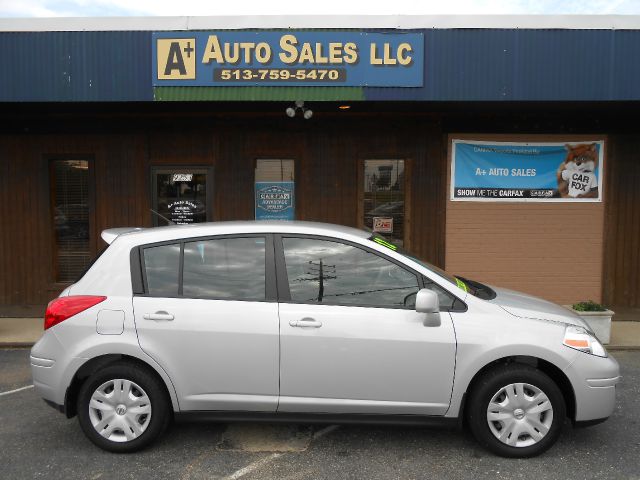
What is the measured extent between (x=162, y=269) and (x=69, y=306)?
0.71 m

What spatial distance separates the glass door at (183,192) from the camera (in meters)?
8.70

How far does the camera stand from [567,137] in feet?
27.9

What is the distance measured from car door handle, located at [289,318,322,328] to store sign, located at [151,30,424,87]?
411 centimetres

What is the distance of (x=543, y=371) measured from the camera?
3.86 meters

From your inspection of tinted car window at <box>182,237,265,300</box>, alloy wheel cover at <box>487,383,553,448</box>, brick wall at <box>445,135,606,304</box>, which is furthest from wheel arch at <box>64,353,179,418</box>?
brick wall at <box>445,135,606,304</box>

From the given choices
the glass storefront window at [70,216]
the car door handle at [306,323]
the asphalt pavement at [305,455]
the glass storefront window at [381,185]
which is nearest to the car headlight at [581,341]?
the asphalt pavement at [305,455]

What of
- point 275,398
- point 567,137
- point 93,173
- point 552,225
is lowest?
point 275,398

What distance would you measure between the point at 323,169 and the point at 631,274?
5256 mm

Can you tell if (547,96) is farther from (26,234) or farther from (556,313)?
(26,234)

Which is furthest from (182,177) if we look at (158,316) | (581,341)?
(581,341)

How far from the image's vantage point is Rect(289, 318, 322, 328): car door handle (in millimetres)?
3709

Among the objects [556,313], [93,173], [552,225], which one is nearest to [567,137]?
[552,225]

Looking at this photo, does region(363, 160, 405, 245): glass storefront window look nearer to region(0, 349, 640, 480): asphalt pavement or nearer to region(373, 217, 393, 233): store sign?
region(373, 217, 393, 233): store sign

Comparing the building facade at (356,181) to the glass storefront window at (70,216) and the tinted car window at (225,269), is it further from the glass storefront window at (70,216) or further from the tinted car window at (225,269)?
the tinted car window at (225,269)
